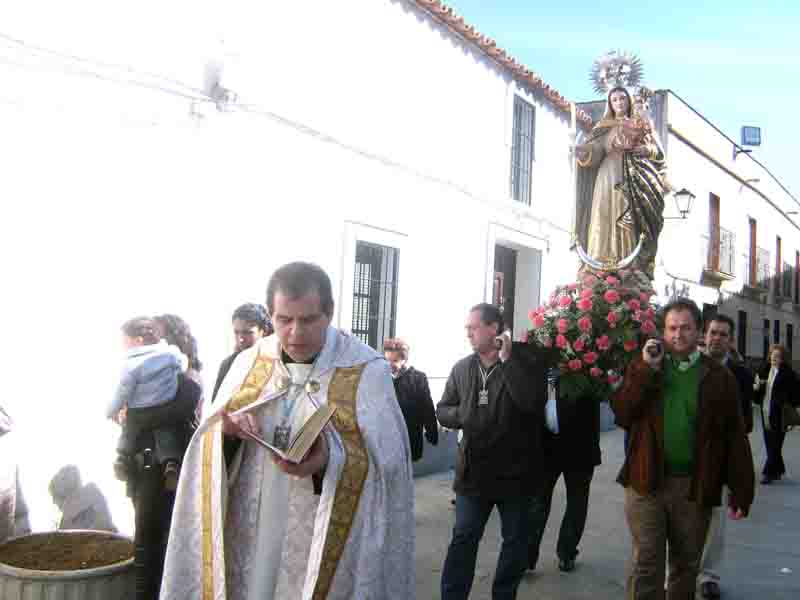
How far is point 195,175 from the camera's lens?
6.32 metres

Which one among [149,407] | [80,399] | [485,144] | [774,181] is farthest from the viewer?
[774,181]

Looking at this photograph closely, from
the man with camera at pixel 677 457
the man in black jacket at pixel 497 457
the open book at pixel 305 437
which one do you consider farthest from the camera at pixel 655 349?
the open book at pixel 305 437

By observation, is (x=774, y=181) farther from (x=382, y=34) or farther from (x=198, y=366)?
(x=198, y=366)

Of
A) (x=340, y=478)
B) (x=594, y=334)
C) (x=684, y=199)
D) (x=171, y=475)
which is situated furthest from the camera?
(x=684, y=199)

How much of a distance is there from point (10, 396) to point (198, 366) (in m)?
1.28

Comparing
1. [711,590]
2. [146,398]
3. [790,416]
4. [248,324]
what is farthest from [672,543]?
[790,416]

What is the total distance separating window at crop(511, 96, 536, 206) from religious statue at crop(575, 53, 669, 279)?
3353 millimetres

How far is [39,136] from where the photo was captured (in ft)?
17.5

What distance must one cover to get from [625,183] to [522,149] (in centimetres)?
403

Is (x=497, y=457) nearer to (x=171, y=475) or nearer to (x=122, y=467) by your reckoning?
(x=171, y=475)

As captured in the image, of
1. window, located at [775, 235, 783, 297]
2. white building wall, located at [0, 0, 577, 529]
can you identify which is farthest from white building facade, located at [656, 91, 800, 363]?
white building wall, located at [0, 0, 577, 529]

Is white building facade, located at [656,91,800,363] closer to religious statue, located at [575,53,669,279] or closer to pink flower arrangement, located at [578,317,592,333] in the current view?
religious statue, located at [575,53,669,279]

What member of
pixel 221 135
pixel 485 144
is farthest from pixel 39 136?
pixel 485 144

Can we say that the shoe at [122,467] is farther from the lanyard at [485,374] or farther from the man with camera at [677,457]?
the man with camera at [677,457]
